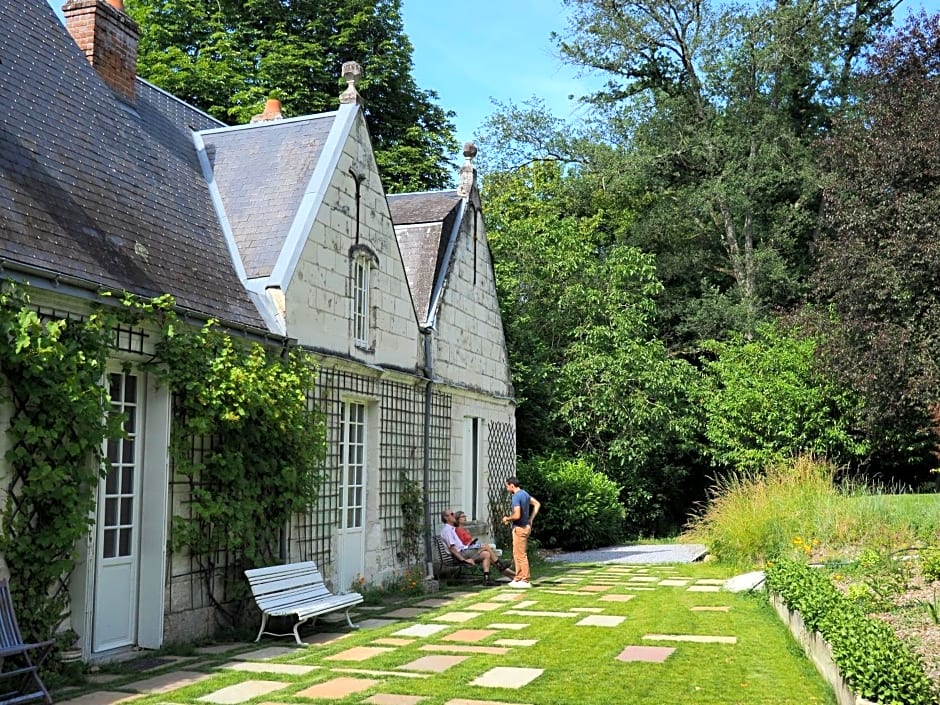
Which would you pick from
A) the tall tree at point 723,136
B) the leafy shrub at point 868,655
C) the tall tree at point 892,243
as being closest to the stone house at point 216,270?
the leafy shrub at point 868,655

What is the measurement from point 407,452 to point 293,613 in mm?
4854

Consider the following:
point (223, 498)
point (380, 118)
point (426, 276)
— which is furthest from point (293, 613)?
point (380, 118)

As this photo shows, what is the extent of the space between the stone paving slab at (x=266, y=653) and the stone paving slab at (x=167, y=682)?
0.64 m

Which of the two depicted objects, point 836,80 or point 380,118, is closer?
point 380,118

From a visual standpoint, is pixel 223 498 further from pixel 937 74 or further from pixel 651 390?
pixel 937 74

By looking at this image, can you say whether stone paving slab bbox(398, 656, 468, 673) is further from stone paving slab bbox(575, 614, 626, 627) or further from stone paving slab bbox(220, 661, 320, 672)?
stone paving slab bbox(575, 614, 626, 627)

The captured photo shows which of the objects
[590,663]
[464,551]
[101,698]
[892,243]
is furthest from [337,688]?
[892,243]

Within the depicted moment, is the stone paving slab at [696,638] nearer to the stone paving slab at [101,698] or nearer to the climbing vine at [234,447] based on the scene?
the climbing vine at [234,447]

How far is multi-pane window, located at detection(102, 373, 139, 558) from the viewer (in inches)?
295

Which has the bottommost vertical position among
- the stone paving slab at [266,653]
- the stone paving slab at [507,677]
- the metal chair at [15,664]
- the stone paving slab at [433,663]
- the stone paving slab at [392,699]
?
the stone paving slab at [507,677]

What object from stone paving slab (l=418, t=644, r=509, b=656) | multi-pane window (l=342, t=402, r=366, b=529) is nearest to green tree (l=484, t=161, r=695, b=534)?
multi-pane window (l=342, t=402, r=366, b=529)

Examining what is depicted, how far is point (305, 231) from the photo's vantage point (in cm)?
1031

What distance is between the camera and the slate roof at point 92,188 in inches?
282

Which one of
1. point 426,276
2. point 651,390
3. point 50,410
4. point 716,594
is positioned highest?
point 426,276
